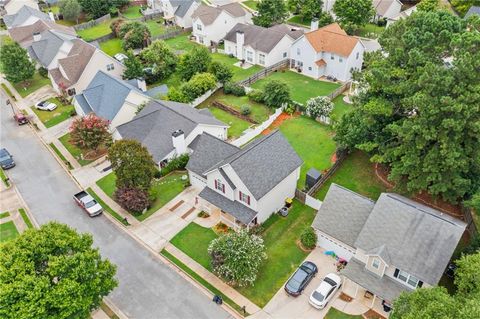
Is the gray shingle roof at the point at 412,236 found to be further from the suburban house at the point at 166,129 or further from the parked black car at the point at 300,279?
the suburban house at the point at 166,129

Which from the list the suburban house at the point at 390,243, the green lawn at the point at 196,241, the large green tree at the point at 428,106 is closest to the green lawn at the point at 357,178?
the large green tree at the point at 428,106

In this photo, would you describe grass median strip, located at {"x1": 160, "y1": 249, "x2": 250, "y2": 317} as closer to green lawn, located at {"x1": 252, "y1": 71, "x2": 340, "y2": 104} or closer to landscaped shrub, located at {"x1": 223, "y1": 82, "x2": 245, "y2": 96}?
landscaped shrub, located at {"x1": 223, "y1": 82, "x2": 245, "y2": 96}

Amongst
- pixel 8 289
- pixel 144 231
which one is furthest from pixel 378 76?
pixel 8 289

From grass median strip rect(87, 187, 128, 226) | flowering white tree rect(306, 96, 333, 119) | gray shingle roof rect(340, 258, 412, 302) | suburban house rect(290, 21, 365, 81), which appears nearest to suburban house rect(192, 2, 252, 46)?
suburban house rect(290, 21, 365, 81)

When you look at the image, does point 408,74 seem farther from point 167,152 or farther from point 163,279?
point 163,279

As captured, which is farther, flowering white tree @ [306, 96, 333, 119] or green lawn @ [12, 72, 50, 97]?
green lawn @ [12, 72, 50, 97]
